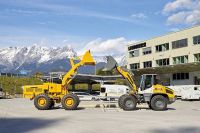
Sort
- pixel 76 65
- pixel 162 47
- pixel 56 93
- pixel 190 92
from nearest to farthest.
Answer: pixel 56 93, pixel 76 65, pixel 190 92, pixel 162 47

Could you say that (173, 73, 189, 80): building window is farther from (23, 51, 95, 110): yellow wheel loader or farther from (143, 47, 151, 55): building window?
(23, 51, 95, 110): yellow wheel loader

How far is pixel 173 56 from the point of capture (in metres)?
69.2

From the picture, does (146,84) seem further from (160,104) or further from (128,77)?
(160,104)

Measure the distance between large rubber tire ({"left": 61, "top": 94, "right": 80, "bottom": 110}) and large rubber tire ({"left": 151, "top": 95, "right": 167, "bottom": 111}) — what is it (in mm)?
5833

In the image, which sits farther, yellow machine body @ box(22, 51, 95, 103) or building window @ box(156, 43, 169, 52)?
building window @ box(156, 43, 169, 52)

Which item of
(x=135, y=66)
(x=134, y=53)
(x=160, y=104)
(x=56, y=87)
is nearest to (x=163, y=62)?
(x=135, y=66)

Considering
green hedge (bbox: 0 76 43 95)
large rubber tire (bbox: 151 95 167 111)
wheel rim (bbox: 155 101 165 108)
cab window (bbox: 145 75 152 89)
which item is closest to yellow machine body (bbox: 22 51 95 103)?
cab window (bbox: 145 75 152 89)

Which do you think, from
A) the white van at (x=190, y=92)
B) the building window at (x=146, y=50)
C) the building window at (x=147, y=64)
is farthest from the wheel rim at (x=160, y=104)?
the building window at (x=146, y=50)

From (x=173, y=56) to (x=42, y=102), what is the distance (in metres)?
43.2

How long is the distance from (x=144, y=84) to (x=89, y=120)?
9765 millimetres

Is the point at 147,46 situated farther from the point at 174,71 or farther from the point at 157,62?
the point at 174,71

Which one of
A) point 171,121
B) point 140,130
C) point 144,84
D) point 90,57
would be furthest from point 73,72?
point 140,130

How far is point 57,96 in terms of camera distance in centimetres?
3097

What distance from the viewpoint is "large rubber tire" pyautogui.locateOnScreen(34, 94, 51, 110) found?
1176 inches
